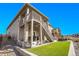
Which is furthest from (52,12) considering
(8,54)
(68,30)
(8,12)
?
(8,54)

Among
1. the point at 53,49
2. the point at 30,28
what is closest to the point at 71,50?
the point at 53,49

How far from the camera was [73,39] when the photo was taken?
16.3ft

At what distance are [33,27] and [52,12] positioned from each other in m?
0.48

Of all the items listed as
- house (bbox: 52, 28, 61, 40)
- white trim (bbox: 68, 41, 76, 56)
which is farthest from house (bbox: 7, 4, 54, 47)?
white trim (bbox: 68, 41, 76, 56)

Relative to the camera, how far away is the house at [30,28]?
495 centimetres

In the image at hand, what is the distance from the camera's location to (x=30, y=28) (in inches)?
196

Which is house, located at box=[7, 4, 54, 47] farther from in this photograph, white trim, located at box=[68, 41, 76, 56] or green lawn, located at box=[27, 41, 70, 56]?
white trim, located at box=[68, 41, 76, 56]

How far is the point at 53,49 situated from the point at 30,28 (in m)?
0.61

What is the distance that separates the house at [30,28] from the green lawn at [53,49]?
0.12 meters

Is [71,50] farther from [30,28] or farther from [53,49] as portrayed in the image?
[30,28]

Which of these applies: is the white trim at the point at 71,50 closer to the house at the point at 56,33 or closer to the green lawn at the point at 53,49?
the green lawn at the point at 53,49

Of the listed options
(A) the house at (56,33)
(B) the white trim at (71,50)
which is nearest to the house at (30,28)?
(A) the house at (56,33)

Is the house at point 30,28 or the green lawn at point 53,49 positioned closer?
the green lawn at point 53,49

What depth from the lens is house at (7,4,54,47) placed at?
16.3 feet
